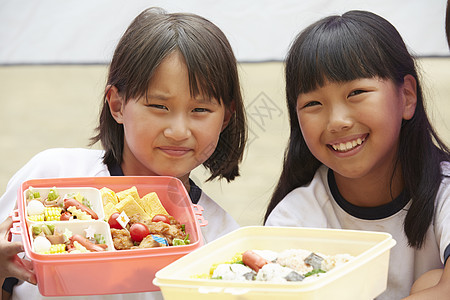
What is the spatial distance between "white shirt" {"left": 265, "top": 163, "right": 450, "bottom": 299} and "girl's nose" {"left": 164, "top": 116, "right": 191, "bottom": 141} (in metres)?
0.33

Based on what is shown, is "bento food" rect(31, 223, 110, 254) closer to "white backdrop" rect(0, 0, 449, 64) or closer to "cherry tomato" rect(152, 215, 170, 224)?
"cherry tomato" rect(152, 215, 170, 224)

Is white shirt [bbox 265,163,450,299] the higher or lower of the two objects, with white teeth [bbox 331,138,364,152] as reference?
lower

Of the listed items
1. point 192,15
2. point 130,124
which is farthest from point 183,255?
point 192,15

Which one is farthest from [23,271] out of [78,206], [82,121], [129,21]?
[82,121]

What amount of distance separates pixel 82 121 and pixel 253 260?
5.28m

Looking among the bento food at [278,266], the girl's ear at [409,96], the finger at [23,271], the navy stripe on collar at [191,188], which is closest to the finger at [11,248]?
the finger at [23,271]

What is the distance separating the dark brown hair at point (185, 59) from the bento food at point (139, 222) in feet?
1.03

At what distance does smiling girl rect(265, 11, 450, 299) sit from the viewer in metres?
1.61

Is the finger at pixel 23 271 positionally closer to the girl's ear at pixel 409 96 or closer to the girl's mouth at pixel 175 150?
the girl's mouth at pixel 175 150

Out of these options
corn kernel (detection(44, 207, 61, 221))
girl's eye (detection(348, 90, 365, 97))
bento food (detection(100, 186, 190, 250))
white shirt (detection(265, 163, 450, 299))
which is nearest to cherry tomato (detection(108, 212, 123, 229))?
bento food (detection(100, 186, 190, 250))

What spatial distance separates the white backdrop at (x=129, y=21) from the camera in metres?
2.05

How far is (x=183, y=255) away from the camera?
1209mm

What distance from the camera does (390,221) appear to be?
172 cm

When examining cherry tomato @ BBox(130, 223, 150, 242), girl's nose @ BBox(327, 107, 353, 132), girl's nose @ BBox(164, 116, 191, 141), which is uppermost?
girl's nose @ BBox(327, 107, 353, 132)
